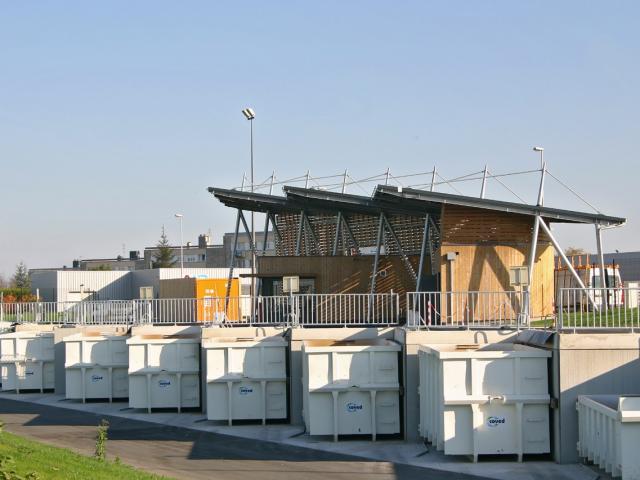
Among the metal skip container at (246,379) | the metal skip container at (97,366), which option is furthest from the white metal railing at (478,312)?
the metal skip container at (97,366)

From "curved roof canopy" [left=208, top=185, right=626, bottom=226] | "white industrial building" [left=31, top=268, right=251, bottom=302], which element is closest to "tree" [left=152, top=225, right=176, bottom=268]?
"white industrial building" [left=31, top=268, right=251, bottom=302]

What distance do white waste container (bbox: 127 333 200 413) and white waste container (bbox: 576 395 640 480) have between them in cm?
1116

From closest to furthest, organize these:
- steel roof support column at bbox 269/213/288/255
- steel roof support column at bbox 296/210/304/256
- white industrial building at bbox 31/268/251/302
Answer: steel roof support column at bbox 296/210/304/256 → steel roof support column at bbox 269/213/288/255 → white industrial building at bbox 31/268/251/302

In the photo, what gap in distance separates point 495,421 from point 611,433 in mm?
2660

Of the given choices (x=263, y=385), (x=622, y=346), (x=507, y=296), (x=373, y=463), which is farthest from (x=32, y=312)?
(x=622, y=346)

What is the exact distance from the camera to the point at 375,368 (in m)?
20.0

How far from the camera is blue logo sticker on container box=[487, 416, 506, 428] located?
56.3 feet

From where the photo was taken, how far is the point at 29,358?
97.8ft

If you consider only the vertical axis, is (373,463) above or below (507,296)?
below

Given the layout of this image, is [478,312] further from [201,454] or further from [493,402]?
[201,454]

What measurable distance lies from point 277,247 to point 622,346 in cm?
2499

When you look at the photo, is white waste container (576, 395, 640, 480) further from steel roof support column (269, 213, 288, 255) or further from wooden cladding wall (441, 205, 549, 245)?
steel roof support column (269, 213, 288, 255)

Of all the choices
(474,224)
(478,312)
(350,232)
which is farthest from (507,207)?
(350,232)

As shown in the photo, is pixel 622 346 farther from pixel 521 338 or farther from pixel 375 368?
pixel 375 368
